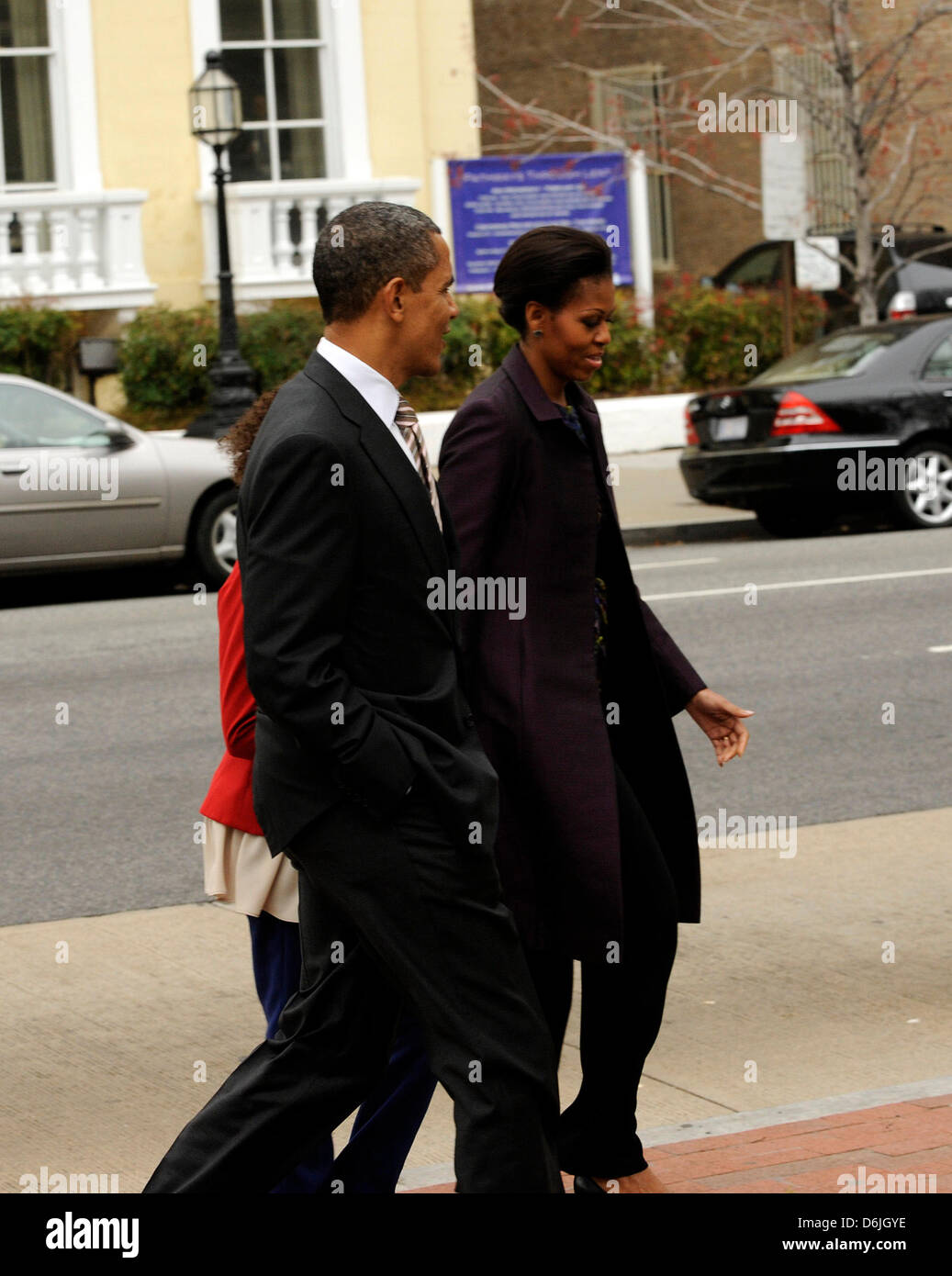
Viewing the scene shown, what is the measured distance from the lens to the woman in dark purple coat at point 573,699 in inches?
151

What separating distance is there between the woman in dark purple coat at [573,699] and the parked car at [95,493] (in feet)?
32.7

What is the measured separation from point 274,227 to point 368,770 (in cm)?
1890

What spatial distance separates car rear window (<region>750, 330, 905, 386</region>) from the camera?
15875mm

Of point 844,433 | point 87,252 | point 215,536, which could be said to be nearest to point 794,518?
point 844,433

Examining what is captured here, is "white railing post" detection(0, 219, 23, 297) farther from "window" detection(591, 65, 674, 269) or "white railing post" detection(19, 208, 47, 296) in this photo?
"window" detection(591, 65, 674, 269)

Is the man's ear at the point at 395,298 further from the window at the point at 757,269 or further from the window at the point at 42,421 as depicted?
the window at the point at 757,269

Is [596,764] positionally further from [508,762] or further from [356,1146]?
[356,1146]

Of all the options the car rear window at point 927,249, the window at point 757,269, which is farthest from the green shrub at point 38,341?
the car rear window at point 927,249

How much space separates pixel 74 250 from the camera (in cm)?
2084

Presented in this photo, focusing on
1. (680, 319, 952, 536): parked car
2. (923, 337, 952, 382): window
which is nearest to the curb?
(680, 319, 952, 536): parked car

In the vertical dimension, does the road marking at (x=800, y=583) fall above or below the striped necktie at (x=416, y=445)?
below

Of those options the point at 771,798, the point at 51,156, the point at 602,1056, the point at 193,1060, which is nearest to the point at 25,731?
the point at 771,798

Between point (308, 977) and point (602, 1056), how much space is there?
0.91 m

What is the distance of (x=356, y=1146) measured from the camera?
12.4ft
